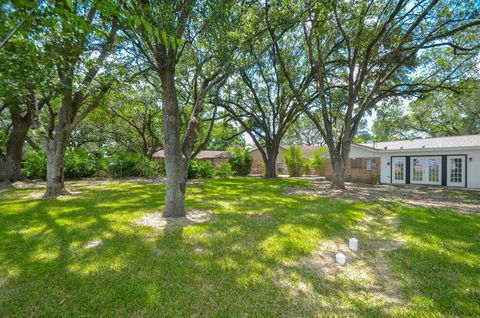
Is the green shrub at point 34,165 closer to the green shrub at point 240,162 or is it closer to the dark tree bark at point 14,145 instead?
the dark tree bark at point 14,145

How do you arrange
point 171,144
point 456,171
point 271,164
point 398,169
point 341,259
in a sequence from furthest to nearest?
point 271,164 → point 398,169 → point 456,171 → point 171,144 → point 341,259

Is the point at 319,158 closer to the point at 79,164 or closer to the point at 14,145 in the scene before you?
the point at 79,164

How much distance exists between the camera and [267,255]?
3666 millimetres

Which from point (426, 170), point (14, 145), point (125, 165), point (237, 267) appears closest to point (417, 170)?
point (426, 170)

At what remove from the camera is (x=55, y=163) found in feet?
27.5

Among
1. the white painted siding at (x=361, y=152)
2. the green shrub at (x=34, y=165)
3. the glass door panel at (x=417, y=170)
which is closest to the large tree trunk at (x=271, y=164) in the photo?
the white painted siding at (x=361, y=152)

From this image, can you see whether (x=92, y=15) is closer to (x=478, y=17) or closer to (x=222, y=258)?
(x=222, y=258)

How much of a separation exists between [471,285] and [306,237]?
2.25 meters

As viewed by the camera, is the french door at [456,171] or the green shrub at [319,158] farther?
the green shrub at [319,158]

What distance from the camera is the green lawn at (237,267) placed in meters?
2.46

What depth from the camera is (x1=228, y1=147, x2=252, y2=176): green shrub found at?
22.6 meters

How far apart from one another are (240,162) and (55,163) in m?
15.8

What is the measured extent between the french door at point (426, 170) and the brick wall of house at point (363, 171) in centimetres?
194

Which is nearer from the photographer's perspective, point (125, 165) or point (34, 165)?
point (34, 165)
